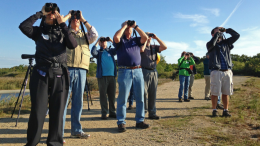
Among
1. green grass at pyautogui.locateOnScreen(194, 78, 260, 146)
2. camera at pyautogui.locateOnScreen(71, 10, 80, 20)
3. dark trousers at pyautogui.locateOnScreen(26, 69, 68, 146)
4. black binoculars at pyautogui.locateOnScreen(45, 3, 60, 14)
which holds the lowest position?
green grass at pyautogui.locateOnScreen(194, 78, 260, 146)

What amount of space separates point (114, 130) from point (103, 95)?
4.77 feet

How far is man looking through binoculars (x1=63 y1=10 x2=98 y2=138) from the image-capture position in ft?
12.5

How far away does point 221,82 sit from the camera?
5766 mm

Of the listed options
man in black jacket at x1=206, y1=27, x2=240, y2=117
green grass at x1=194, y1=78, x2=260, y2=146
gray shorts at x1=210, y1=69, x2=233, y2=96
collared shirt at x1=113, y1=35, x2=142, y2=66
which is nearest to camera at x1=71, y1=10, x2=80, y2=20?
collared shirt at x1=113, y1=35, x2=142, y2=66

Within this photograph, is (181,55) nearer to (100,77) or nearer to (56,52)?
(100,77)

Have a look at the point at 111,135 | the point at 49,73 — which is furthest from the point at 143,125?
the point at 49,73

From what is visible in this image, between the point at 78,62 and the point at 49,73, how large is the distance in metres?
0.97

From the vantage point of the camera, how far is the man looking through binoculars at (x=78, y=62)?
3.80 meters

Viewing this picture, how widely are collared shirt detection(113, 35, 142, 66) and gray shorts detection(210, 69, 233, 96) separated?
8.11ft

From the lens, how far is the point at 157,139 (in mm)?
3938

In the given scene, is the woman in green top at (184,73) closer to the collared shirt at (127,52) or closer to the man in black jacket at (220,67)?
the man in black jacket at (220,67)

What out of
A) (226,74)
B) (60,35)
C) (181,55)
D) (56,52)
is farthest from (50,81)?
(181,55)

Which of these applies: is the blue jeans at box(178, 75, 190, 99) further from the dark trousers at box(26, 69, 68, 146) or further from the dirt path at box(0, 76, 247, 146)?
the dark trousers at box(26, 69, 68, 146)

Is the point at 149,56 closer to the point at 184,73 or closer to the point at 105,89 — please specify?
the point at 105,89
